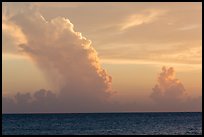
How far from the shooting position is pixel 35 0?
27.3ft

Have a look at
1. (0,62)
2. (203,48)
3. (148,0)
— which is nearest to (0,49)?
(0,62)

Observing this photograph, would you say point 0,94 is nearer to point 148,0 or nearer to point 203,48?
point 148,0

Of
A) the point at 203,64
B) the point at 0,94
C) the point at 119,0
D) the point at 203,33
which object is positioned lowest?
the point at 0,94

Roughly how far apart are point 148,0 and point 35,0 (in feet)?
7.06

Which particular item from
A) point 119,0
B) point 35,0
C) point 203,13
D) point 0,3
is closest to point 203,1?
point 203,13

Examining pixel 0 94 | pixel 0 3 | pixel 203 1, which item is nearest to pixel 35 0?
pixel 0 3

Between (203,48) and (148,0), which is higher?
(148,0)

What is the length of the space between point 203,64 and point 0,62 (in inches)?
152

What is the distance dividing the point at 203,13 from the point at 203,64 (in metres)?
0.99

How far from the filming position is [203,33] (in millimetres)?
8422

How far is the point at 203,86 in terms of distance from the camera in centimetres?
827

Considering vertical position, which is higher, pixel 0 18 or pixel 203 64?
pixel 0 18

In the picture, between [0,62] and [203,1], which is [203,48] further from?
[0,62]

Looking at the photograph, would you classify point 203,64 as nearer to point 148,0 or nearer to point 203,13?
point 203,13
